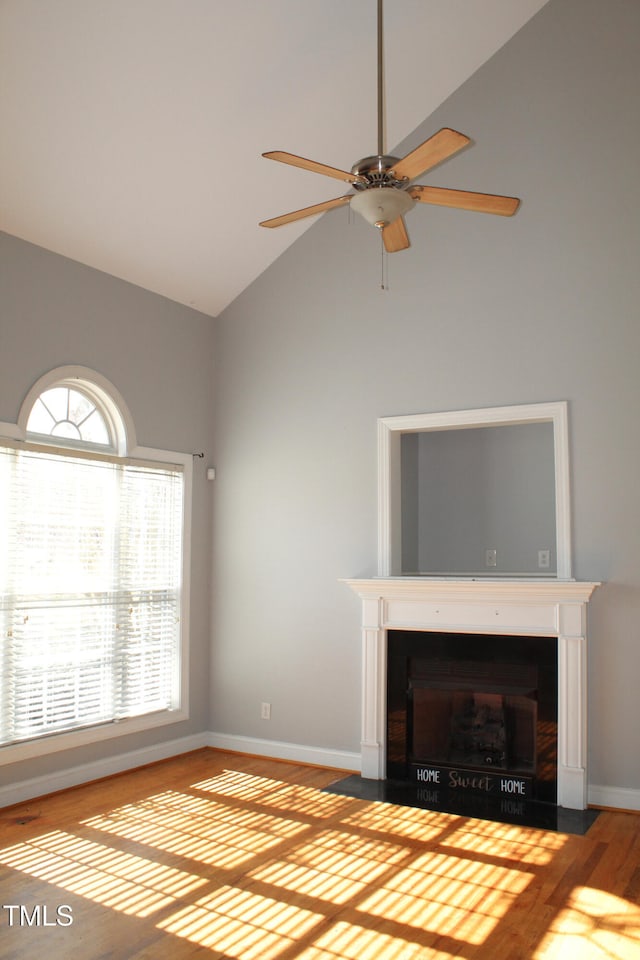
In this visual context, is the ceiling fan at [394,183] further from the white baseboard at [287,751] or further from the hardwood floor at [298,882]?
the white baseboard at [287,751]

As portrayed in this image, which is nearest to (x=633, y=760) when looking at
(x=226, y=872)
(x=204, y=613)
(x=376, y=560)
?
(x=376, y=560)

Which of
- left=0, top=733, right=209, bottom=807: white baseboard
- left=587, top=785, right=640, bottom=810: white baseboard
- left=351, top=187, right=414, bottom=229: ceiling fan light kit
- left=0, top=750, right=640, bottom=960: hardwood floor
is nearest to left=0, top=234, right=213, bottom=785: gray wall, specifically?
left=0, top=733, right=209, bottom=807: white baseboard

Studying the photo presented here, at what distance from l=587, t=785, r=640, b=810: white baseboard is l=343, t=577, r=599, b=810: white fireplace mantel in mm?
78

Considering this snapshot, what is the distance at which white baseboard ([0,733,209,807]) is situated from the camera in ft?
14.0

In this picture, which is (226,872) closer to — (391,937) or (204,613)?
(391,937)

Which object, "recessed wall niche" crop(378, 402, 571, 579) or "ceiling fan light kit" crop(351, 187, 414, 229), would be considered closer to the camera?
"ceiling fan light kit" crop(351, 187, 414, 229)

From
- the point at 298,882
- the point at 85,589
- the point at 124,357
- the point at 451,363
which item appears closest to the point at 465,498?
the point at 451,363

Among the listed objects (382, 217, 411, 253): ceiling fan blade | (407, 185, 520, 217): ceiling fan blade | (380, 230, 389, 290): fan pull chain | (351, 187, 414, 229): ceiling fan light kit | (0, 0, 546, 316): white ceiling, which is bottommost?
(351, 187, 414, 229): ceiling fan light kit

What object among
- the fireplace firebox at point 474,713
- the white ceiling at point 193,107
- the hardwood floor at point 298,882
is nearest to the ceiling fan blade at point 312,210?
the white ceiling at point 193,107

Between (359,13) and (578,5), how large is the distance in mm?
1349

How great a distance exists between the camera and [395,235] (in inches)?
135

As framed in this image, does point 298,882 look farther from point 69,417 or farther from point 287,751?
point 69,417

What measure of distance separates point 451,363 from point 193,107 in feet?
6.64

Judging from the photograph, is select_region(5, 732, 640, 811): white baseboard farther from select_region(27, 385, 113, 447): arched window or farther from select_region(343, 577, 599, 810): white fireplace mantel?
select_region(27, 385, 113, 447): arched window
